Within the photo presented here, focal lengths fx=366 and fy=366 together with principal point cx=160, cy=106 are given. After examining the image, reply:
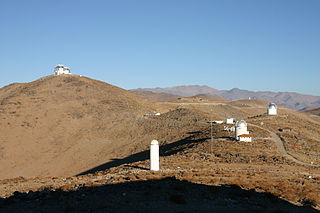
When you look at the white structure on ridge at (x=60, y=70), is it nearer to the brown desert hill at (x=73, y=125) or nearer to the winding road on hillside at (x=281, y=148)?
the brown desert hill at (x=73, y=125)

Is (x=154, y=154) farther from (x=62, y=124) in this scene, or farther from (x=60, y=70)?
(x=60, y=70)

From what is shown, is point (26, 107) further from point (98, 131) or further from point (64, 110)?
point (98, 131)

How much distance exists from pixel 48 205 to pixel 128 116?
66245 mm

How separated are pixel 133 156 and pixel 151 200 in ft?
117

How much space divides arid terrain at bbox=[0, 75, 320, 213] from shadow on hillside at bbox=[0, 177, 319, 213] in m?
0.04

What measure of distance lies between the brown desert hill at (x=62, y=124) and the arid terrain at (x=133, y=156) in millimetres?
206

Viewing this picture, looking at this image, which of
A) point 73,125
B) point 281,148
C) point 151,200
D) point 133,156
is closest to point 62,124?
point 73,125

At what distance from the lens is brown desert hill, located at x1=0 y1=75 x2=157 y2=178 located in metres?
56.7

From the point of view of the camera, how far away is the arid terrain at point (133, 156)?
1491cm

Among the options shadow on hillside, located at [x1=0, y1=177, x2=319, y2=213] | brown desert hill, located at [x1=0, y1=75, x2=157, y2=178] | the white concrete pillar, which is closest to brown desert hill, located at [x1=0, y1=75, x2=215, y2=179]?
brown desert hill, located at [x1=0, y1=75, x2=157, y2=178]

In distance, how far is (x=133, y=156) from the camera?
49906mm

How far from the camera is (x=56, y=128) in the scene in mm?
74000

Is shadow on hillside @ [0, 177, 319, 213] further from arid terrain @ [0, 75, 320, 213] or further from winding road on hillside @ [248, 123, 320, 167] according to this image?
winding road on hillside @ [248, 123, 320, 167]

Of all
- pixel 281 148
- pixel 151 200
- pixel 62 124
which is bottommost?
pixel 62 124
